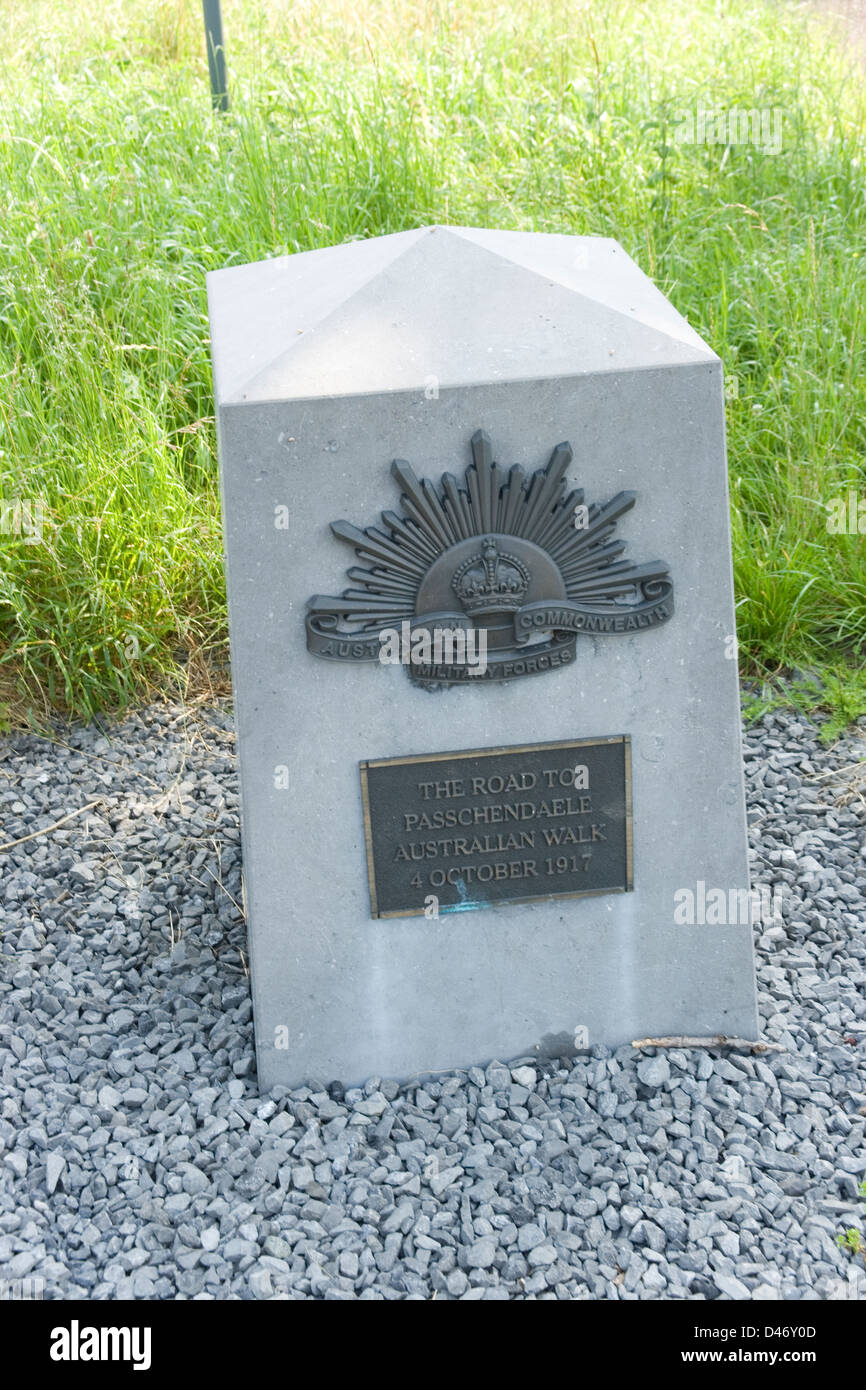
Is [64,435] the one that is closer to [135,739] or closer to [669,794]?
[135,739]

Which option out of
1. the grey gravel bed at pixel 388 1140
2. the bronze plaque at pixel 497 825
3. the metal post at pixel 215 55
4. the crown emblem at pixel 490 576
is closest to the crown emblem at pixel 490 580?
the crown emblem at pixel 490 576

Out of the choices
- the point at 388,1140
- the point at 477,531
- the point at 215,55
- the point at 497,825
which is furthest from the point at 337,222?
the point at 388,1140

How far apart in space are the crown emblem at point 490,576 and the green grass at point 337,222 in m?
1.65

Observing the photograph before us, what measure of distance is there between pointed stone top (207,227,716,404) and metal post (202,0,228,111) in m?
4.03

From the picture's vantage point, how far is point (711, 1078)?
2.79 m

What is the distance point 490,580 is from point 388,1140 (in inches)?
45.5

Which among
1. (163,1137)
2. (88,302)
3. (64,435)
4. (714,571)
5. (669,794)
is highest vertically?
(88,302)

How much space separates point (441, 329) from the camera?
247 centimetres

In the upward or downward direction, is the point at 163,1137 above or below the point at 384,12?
below

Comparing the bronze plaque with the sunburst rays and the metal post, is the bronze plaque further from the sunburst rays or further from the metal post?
the metal post

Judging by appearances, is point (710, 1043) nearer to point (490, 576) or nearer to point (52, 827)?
point (490, 576)

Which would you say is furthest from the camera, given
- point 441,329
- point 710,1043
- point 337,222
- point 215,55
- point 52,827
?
point 215,55

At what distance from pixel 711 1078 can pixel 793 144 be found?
4618 mm

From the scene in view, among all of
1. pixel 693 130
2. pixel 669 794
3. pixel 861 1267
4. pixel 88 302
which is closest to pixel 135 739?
pixel 88 302
